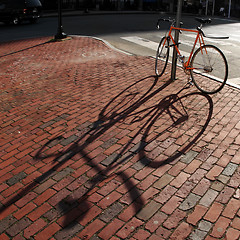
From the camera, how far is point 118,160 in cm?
408

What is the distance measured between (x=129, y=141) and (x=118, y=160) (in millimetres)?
505

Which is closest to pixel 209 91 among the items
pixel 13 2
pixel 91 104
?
pixel 91 104

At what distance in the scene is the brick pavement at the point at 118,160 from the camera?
3.09 metres

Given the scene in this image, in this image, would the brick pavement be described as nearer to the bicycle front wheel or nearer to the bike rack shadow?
the bike rack shadow

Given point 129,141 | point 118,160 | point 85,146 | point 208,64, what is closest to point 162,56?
point 208,64

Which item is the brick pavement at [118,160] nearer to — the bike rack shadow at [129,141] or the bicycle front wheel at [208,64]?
the bike rack shadow at [129,141]

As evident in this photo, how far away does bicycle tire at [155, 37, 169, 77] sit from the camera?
279 inches

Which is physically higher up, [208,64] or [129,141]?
[208,64]

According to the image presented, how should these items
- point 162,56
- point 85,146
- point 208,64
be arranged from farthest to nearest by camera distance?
point 162,56, point 208,64, point 85,146

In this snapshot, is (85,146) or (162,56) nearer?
(85,146)

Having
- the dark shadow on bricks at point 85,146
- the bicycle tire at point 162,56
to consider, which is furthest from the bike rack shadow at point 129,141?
the bicycle tire at point 162,56

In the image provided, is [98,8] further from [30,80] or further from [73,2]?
[30,80]

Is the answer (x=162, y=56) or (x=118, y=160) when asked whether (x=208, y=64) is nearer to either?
(x=162, y=56)

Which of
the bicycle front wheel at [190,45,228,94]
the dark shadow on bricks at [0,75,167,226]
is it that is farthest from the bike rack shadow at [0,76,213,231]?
the bicycle front wheel at [190,45,228,94]
